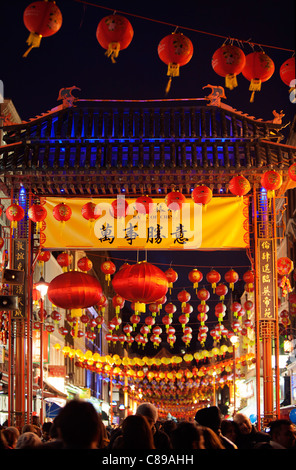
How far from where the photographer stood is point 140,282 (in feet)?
43.3

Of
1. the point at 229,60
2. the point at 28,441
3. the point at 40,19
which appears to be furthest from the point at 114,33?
the point at 28,441

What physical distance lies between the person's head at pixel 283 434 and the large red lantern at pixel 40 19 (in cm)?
575

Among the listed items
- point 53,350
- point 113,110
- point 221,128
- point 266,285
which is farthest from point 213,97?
point 53,350

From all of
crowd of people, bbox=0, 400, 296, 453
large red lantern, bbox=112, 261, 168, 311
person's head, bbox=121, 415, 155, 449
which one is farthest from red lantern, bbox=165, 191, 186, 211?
person's head, bbox=121, 415, 155, 449

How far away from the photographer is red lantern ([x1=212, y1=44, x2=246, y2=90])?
986 cm

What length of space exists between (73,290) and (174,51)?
18.1 feet

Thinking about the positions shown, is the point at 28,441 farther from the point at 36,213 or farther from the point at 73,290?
the point at 36,213

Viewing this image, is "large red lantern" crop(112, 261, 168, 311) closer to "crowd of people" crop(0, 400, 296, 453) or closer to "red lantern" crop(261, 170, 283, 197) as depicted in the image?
"red lantern" crop(261, 170, 283, 197)

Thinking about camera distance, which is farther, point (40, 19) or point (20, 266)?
point (20, 266)

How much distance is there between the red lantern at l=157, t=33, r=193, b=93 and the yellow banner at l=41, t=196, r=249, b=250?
5063mm

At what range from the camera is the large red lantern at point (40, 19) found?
28.6 ft

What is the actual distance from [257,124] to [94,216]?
4429 millimetres
